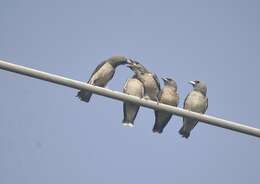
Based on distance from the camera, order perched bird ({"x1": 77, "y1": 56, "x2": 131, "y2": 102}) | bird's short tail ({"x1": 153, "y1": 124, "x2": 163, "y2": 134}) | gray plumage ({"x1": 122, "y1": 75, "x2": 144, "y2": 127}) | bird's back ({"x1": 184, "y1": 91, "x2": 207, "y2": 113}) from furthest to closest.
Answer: perched bird ({"x1": 77, "y1": 56, "x2": 131, "y2": 102}) → bird's back ({"x1": 184, "y1": 91, "x2": 207, "y2": 113}) → bird's short tail ({"x1": 153, "y1": 124, "x2": 163, "y2": 134}) → gray plumage ({"x1": 122, "y1": 75, "x2": 144, "y2": 127})

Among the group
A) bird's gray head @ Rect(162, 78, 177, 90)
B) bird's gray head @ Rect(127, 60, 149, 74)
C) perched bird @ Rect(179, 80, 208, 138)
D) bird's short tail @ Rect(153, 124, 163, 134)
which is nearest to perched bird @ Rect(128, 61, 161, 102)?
bird's gray head @ Rect(127, 60, 149, 74)

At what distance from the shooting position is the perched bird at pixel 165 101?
13.4 metres

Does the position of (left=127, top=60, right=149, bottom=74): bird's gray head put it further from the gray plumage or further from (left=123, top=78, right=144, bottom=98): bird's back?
the gray plumage

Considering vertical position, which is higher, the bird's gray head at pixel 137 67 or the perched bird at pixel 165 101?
the bird's gray head at pixel 137 67

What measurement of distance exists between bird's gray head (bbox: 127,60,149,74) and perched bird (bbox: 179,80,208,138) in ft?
3.24

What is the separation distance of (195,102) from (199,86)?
538mm

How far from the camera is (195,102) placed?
13594 millimetres

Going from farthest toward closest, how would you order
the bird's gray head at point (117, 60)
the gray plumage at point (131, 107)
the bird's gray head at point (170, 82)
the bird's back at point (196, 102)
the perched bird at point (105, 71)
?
1. the bird's gray head at point (117, 60)
2. the bird's gray head at point (170, 82)
3. the perched bird at point (105, 71)
4. the bird's back at point (196, 102)
5. the gray plumage at point (131, 107)

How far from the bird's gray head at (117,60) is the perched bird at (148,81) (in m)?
0.30

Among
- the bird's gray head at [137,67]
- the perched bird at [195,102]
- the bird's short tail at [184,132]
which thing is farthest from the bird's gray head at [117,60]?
the bird's short tail at [184,132]

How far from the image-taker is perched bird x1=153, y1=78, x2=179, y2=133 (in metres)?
13.4

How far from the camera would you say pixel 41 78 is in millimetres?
8336

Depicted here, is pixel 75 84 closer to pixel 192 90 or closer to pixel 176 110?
pixel 176 110

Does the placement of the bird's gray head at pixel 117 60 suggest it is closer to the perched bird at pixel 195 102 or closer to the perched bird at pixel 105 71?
the perched bird at pixel 105 71
